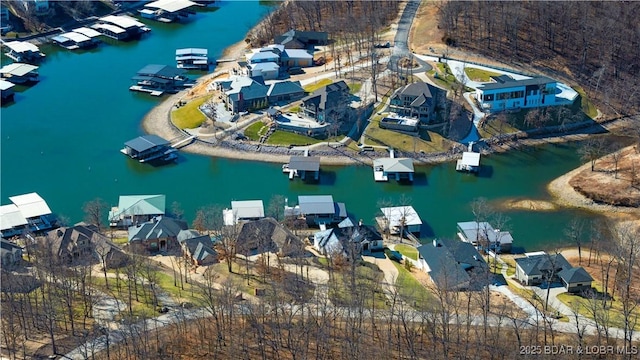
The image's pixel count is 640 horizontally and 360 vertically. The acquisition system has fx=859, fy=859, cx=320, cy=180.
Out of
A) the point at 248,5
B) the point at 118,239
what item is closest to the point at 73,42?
the point at 248,5

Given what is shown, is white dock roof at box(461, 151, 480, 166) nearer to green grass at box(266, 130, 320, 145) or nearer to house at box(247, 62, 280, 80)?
green grass at box(266, 130, 320, 145)

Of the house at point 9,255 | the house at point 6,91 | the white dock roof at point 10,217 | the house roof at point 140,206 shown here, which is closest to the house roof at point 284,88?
the house roof at point 140,206

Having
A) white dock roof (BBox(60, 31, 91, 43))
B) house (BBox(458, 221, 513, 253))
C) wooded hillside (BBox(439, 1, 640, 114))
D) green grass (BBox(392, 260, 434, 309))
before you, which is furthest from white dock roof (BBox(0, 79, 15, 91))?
green grass (BBox(392, 260, 434, 309))

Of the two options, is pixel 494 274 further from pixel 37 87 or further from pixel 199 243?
pixel 37 87

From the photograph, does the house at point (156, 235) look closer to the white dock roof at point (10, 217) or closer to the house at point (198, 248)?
the house at point (198, 248)

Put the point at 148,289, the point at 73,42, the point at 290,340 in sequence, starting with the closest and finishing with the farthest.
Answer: the point at 290,340 → the point at 148,289 → the point at 73,42

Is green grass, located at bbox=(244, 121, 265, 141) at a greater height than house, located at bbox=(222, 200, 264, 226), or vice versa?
green grass, located at bbox=(244, 121, 265, 141)
